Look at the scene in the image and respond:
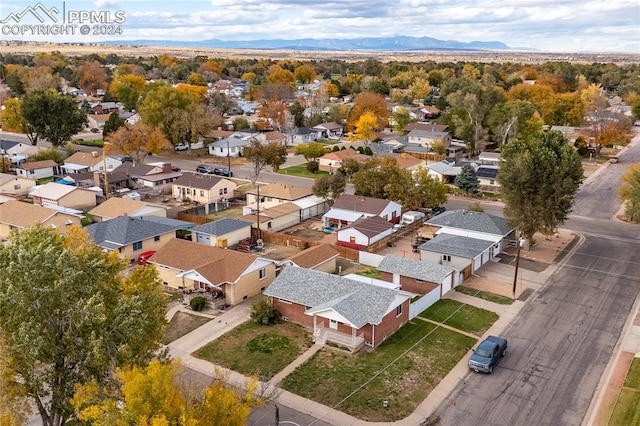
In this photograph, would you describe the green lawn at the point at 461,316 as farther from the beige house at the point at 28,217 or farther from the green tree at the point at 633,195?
the beige house at the point at 28,217

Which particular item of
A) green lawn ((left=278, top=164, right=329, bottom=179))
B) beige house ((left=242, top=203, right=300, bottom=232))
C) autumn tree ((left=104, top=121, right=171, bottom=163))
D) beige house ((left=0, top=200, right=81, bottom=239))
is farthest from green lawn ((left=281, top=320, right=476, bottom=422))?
autumn tree ((left=104, top=121, right=171, bottom=163))

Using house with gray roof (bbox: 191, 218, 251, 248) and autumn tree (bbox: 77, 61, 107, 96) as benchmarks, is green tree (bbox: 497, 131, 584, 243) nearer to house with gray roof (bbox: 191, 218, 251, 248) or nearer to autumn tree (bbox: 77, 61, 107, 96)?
house with gray roof (bbox: 191, 218, 251, 248)

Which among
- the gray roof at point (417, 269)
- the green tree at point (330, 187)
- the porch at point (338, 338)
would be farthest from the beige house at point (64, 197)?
the porch at point (338, 338)

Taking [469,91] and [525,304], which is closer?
[525,304]

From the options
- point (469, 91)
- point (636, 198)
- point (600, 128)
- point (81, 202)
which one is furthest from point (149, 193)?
point (600, 128)

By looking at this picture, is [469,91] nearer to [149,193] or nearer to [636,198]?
[636,198]
